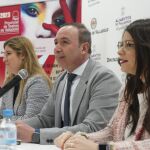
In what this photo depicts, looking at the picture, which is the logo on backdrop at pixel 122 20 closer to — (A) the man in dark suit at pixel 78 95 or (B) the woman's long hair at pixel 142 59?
(A) the man in dark suit at pixel 78 95

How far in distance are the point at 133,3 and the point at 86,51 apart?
0.75 metres

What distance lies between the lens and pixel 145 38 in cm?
165

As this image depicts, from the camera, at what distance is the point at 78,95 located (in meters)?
2.35

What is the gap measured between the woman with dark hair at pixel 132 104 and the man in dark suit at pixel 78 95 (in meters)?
0.30

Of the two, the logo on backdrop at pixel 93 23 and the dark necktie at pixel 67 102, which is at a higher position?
the logo on backdrop at pixel 93 23

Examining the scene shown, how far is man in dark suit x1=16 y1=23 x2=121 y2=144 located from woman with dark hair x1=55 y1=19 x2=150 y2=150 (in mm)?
300

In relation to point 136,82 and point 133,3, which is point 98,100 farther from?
point 133,3

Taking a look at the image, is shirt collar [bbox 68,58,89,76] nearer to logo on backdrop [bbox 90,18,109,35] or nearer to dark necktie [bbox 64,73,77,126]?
dark necktie [bbox 64,73,77,126]

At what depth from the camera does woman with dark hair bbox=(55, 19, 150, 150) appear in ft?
4.96

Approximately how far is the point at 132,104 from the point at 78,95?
59cm

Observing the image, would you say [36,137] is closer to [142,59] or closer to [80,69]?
[80,69]

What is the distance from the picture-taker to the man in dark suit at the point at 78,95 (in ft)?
6.89

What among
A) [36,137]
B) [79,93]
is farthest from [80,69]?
[36,137]

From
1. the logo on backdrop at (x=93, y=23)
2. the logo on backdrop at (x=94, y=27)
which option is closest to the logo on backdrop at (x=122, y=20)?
the logo on backdrop at (x=94, y=27)
